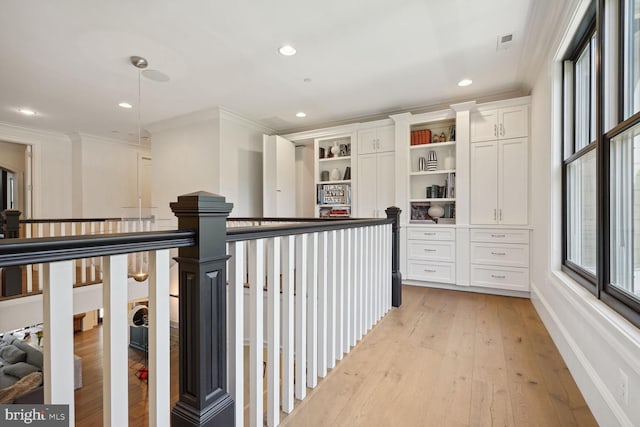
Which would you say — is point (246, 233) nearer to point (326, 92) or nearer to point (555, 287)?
point (555, 287)

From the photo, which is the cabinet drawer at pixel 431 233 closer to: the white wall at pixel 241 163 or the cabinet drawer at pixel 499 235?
the cabinet drawer at pixel 499 235

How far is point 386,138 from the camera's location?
14.6 ft

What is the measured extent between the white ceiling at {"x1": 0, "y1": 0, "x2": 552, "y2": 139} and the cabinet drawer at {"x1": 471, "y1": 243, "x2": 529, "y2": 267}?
76.8 inches

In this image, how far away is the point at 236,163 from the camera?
491 cm

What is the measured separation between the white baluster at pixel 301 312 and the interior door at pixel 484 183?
9.95ft

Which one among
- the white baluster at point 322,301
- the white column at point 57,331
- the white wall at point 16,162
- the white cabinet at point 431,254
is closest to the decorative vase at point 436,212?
the white cabinet at point 431,254

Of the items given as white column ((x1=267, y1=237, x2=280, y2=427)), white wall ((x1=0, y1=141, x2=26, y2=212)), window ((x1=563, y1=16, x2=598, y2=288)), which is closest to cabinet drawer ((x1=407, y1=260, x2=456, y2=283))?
window ((x1=563, y1=16, x2=598, y2=288))

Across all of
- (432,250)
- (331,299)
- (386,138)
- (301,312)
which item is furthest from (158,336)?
(386,138)

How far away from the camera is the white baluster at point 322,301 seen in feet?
5.73

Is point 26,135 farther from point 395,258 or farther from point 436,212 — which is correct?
point 436,212

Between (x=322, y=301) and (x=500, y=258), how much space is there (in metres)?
2.85

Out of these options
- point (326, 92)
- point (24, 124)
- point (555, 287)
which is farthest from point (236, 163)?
point (555, 287)

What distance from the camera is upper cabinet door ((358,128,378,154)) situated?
4.53 meters

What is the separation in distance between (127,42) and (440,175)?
3979mm
